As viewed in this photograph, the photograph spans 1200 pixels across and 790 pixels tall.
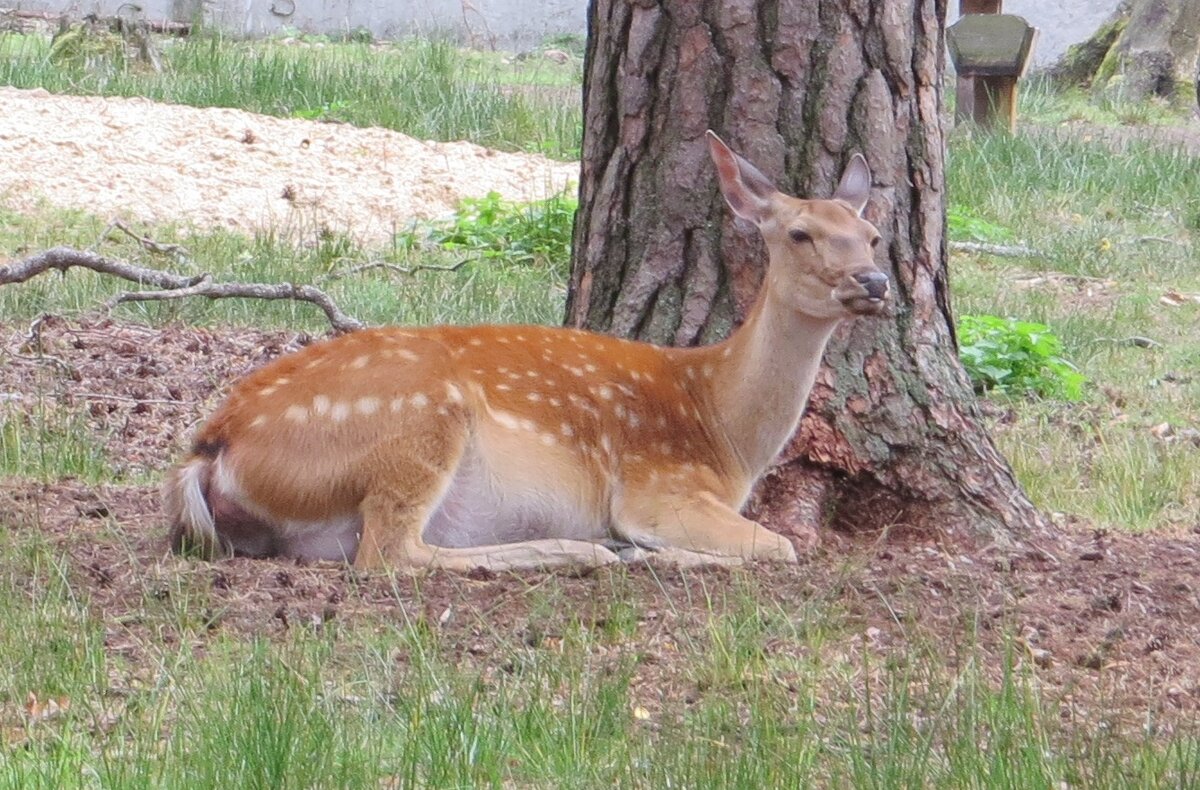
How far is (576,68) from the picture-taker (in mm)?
20219

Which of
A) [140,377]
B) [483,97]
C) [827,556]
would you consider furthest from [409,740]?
[483,97]

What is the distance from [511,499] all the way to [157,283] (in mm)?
2871

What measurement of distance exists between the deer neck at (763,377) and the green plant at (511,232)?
4.50m

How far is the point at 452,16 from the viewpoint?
22281 millimetres

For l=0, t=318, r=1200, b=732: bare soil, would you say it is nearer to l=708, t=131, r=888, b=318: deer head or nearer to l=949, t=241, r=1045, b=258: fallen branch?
l=708, t=131, r=888, b=318: deer head

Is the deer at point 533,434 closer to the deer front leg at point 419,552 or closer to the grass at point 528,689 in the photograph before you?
the deer front leg at point 419,552

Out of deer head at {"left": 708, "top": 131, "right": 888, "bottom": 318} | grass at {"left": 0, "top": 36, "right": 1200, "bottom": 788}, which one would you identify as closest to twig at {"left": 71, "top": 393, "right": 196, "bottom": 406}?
grass at {"left": 0, "top": 36, "right": 1200, "bottom": 788}

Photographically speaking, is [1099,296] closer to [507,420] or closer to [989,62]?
[989,62]

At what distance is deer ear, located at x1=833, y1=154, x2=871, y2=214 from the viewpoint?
4867 mm

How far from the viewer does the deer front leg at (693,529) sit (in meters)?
4.84

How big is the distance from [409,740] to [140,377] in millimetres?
3995

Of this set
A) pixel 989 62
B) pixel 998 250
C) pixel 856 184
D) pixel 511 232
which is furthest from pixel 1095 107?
pixel 856 184

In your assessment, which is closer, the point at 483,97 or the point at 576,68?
the point at 483,97

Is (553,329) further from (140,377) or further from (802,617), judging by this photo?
(140,377)
